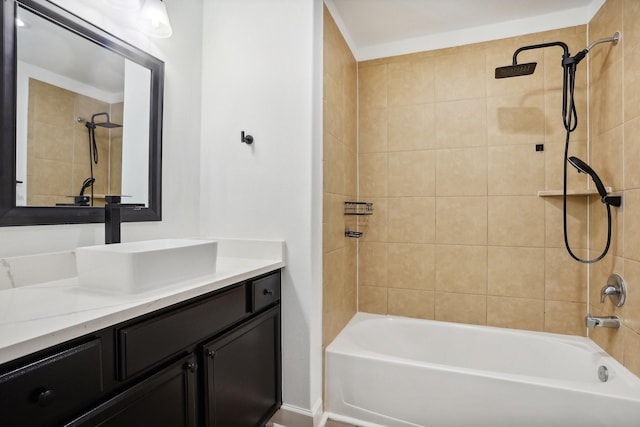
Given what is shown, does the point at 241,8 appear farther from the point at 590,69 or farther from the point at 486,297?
the point at 486,297

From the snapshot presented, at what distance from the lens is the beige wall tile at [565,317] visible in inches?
79.0

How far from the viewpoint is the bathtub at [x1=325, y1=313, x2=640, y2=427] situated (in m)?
1.45

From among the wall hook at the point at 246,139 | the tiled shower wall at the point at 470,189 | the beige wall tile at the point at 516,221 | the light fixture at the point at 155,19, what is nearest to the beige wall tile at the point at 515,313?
the tiled shower wall at the point at 470,189

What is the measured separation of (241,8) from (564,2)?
1949mm

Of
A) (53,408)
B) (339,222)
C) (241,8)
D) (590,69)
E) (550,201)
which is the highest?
(241,8)

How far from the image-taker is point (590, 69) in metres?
1.95

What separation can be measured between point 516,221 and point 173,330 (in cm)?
210

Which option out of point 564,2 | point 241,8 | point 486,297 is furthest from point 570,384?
point 241,8

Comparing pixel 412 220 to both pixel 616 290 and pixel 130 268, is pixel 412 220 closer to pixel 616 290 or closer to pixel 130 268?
pixel 616 290

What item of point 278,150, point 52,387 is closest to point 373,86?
point 278,150

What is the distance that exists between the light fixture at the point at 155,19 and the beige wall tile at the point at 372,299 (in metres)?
2.06

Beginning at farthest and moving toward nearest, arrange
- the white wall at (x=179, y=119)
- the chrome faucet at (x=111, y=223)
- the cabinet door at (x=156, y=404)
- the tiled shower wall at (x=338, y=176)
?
the tiled shower wall at (x=338, y=176), the white wall at (x=179, y=119), the chrome faucet at (x=111, y=223), the cabinet door at (x=156, y=404)

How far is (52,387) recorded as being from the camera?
714 millimetres

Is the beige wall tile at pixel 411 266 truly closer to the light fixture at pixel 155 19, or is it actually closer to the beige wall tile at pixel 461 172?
the beige wall tile at pixel 461 172
